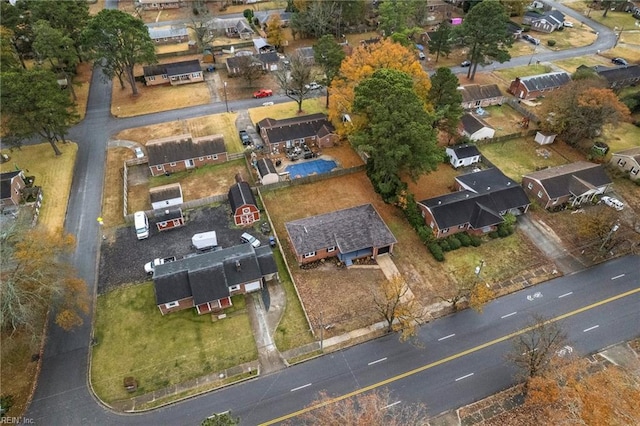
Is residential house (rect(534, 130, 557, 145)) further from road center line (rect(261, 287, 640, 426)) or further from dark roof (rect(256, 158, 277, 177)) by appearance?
dark roof (rect(256, 158, 277, 177))

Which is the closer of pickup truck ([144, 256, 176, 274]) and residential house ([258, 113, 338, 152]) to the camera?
pickup truck ([144, 256, 176, 274])

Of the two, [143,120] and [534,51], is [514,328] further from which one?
[534,51]

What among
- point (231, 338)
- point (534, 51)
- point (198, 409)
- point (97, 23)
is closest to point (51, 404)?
point (198, 409)

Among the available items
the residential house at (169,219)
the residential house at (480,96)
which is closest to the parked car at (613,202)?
the residential house at (480,96)

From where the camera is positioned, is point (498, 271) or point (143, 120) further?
point (143, 120)

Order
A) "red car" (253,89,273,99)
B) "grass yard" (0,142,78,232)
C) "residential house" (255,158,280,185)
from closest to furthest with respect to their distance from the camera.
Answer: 1. "grass yard" (0,142,78,232)
2. "residential house" (255,158,280,185)
3. "red car" (253,89,273,99)

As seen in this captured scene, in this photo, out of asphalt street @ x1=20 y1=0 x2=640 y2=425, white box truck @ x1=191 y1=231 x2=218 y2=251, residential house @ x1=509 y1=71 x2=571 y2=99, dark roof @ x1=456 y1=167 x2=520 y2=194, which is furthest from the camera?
residential house @ x1=509 y1=71 x2=571 y2=99

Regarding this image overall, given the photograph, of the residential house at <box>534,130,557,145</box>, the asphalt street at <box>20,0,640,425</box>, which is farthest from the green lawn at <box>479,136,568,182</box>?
the asphalt street at <box>20,0,640,425</box>
